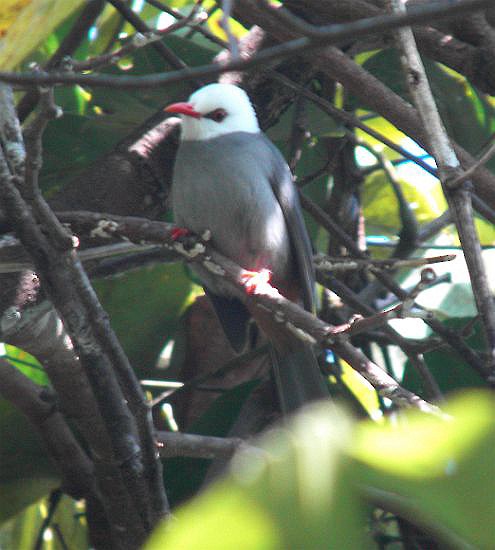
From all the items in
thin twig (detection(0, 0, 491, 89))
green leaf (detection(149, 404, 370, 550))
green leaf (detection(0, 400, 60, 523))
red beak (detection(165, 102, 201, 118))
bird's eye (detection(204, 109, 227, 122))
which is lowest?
green leaf (detection(0, 400, 60, 523))

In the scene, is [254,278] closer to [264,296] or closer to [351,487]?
[264,296]

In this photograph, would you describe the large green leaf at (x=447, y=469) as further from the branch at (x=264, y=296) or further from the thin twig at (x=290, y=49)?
the branch at (x=264, y=296)

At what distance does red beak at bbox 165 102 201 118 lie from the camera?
356 centimetres

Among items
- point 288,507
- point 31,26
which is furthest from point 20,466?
point 288,507

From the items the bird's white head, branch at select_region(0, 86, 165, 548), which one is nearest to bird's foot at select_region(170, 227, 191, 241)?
branch at select_region(0, 86, 165, 548)

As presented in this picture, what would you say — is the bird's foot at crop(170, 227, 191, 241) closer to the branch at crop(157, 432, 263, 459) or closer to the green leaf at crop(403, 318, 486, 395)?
the branch at crop(157, 432, 263, 459)

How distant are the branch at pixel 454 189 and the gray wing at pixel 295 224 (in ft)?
4.28

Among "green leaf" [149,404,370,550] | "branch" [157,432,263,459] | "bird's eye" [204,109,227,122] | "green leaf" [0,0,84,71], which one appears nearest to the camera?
"green leaf" [149,404,370,550]

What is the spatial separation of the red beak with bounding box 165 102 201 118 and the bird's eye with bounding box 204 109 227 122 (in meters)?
0.16

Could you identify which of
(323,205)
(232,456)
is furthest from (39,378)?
(232,456)

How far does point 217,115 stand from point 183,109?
1.29 ft

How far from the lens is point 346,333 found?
1938mm

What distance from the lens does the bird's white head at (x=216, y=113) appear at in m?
3.74

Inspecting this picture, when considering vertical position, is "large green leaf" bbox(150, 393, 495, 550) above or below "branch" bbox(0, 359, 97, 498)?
above
